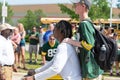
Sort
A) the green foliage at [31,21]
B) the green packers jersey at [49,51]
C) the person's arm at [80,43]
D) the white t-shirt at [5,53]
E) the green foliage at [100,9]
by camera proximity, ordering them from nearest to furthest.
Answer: the person's arm at [80,43]
the white t-shirt at [5,53]
the green packers jersey at [49,51]
the green foliage at [100,9]
the green foliage at [31,21]

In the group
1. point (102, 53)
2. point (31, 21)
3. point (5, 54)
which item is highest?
point (102, 53)

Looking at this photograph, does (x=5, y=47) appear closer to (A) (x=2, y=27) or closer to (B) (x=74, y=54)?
(A) (x=2, y=27)

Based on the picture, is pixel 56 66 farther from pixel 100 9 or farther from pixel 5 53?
pixel 100 9

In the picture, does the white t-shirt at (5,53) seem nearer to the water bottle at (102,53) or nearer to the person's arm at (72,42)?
the person's arm at (72,42)

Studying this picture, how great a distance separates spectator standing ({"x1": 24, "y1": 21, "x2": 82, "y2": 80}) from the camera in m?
3.66

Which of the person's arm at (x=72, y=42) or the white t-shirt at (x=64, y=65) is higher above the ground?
the person's arm at (x=72, y=42)

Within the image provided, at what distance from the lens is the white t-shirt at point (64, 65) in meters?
3.65

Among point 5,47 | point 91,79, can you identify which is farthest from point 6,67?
point 91,79

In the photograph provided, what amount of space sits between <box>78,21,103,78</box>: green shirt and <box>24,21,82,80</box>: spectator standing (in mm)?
65

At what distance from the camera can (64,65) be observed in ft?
12.2

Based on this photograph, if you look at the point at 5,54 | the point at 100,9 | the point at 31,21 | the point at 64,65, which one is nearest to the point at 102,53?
the point at 64,65

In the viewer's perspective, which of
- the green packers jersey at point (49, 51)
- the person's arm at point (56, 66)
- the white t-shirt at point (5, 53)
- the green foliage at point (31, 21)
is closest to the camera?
the person's arm at point (56, 66)

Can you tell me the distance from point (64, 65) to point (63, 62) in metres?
0.05

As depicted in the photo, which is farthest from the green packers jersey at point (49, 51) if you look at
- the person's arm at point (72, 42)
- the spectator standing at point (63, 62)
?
the person's arm at point (72, 42)
